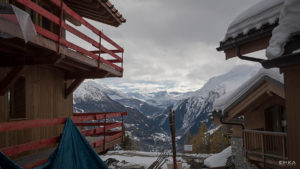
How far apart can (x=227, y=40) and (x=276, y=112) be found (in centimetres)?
527

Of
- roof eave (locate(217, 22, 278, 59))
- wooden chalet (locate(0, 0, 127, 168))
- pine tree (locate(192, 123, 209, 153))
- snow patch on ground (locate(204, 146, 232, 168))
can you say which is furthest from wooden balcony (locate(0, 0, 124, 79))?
pine tree (locate(192, 123, 209, 153))

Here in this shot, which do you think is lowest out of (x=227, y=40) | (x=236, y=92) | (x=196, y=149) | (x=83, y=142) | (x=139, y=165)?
(x=196, y=149)

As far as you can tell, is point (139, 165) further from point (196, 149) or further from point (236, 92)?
point (196, 149)

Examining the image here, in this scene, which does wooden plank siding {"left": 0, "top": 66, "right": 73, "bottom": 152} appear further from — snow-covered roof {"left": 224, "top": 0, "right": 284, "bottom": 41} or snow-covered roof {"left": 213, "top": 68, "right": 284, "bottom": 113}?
snow-covered roof {"left": 213, "top": 68, "right": 284, "bottom": 113}

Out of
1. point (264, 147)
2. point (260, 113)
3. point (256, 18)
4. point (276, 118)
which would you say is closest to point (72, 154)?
point (256, 18)

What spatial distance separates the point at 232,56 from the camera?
307 inches

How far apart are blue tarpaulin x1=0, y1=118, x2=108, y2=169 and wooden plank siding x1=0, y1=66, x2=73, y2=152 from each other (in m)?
2.38

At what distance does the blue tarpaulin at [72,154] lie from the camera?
491 centimetres

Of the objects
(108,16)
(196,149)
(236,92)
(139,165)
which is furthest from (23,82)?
(196,149)

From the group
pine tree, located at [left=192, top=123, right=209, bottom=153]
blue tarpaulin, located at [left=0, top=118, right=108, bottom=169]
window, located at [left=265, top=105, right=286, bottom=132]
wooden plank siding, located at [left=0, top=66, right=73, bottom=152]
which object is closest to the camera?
blue tarpaulin, located at [left=0, top=118, right=108, bottom=169]

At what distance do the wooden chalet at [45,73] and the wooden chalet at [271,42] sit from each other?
4367 mm

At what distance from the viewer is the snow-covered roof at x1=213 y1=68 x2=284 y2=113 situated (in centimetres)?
924

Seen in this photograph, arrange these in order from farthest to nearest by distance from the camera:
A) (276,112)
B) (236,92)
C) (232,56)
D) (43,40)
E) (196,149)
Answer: (196,149), (236,92), (276,112), (232,56), (43,40)

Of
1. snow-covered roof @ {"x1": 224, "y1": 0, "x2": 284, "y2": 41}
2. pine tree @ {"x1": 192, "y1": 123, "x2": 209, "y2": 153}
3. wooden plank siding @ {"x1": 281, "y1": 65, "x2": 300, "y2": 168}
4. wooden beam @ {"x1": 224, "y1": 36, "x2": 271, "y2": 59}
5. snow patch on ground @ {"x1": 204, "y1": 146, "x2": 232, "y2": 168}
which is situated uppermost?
snow-covered roof @ {"x1": 224, "y1": 0, "x2": 284, "y2": 41}
